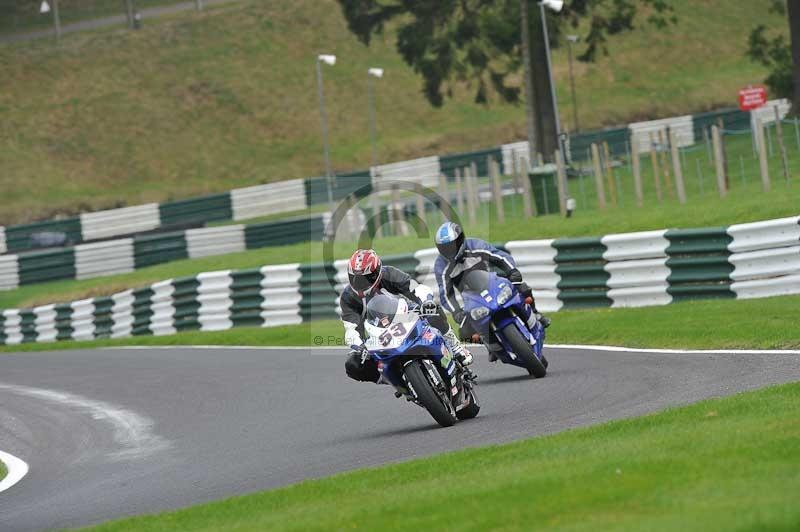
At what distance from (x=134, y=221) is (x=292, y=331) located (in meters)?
29.8

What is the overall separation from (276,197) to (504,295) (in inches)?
1642

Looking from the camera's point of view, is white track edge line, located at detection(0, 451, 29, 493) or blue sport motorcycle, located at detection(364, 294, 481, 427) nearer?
blue sport motorcycle, located at detection(364, 294, 481, 427)

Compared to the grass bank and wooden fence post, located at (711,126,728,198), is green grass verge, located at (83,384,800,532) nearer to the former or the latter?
the grass bank

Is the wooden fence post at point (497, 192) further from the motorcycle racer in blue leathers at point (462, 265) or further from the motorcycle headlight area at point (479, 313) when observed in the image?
the motorcycle headlight area at point (479, 313)

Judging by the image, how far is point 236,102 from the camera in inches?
2800

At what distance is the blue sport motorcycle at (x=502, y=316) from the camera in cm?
1349

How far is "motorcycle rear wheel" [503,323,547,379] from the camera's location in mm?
13531

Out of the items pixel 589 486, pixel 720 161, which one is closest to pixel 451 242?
pixel 589 486

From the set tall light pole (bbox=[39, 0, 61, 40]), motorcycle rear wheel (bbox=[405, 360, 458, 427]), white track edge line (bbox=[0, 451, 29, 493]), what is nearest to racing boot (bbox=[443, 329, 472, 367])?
motorcycle rear wheel (bbox=[405, 360, 458, 427])

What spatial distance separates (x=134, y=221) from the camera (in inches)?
2029

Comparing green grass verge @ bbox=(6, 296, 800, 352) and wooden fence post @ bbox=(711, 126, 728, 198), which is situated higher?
wooden fence post @ bbox=(711, 126, 728, 198)

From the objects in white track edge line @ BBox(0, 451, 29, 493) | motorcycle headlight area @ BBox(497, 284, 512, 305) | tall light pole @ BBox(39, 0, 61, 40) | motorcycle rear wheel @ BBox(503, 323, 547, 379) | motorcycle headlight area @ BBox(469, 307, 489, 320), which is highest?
tall light pole @ BBox(39, 0, 61, 40)

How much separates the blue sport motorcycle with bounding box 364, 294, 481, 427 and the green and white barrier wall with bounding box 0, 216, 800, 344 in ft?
22.8

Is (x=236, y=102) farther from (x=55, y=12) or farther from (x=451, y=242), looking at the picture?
(x=451, y=242)
